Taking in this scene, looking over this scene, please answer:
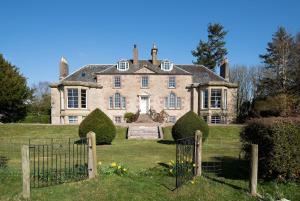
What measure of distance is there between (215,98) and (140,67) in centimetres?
1100

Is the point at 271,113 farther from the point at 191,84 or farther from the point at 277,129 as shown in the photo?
the point at 277,129

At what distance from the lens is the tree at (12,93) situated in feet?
110

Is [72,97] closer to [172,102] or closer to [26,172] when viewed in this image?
[172,102]

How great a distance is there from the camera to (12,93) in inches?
1350

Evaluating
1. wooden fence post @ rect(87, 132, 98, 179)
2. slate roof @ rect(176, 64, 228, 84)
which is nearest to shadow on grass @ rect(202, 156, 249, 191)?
wooden fence post @ rect(87, 132, 98, 179)

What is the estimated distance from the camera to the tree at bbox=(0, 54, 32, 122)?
110 feet

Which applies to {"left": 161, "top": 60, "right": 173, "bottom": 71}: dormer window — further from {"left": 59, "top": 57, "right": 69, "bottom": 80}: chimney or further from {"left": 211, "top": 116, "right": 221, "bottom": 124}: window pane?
{"left": 59, "top": 57, "right": 69, "bottom": 80}: chimney

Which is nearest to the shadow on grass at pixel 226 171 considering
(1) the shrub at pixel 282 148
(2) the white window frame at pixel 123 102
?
(1) the shrub at pixel 282 148

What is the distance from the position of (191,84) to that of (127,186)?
30.1 m

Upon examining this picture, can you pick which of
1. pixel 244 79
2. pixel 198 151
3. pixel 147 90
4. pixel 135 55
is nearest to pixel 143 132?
pixel 147 90

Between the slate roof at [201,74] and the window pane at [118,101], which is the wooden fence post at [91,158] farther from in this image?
the slate roof at [201,74]

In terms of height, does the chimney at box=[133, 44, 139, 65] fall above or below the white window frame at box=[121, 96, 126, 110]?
above

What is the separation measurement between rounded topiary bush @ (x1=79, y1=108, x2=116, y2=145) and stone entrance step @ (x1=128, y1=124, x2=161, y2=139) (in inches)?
198

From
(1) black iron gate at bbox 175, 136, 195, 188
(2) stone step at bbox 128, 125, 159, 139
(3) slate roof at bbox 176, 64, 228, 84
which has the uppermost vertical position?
(3) slate roof at bbox 176, 64, 228, 84
